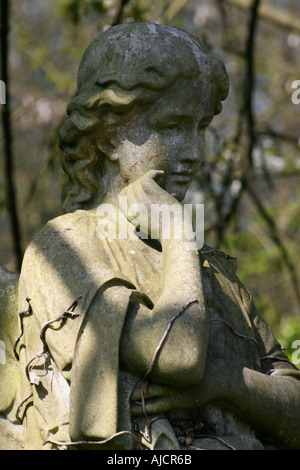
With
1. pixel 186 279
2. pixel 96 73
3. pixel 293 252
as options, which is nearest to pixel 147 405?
pixel 186 279

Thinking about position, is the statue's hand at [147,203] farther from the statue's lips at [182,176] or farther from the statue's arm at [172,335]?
the statue's arm at [172,335]

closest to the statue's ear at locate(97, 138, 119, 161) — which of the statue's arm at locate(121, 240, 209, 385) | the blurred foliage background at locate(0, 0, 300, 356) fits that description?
the statue's arm at locate(121, 240, 209, 385)

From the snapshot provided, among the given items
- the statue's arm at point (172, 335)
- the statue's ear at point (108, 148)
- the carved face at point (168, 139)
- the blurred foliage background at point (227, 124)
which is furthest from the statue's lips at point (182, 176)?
the blurred foliage background at point (227, 124)

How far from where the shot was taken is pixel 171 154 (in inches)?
156

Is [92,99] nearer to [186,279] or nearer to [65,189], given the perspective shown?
[65,189]

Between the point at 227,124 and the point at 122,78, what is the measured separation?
20.5 feet

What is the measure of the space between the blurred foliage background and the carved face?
2.48 m

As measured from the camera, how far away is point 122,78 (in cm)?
390

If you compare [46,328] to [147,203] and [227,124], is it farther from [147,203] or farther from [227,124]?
[227,124]

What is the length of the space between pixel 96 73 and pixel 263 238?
853 centimetres

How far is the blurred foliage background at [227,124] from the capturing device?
7.43 meters

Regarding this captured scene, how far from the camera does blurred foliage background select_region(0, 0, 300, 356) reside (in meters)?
7.43

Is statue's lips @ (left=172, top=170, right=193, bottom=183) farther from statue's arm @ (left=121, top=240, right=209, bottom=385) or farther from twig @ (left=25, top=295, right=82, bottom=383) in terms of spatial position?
twig @ (left=25, top=295, right=82, bottom=383)
